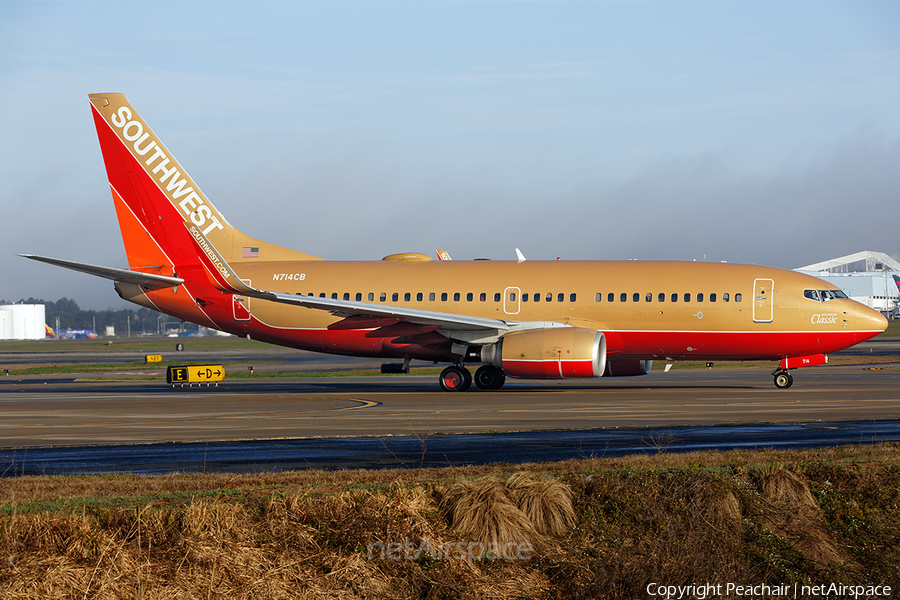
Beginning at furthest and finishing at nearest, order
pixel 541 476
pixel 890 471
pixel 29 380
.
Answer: pixel 29 380, pixel 890 471, pixel 541 476

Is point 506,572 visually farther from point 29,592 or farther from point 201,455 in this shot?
point 201,455

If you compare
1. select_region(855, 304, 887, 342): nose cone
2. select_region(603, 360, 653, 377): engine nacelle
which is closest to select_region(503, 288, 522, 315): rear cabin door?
select_region(603, 360, 653, 377): engine nacelle

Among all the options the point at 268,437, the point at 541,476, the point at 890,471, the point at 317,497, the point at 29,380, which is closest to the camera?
the point at 317,497

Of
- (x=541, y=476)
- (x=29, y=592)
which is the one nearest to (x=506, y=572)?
(x=541, y=476)

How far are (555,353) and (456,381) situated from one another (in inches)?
175

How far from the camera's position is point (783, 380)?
108ft

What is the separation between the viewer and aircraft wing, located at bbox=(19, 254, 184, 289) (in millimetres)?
31312

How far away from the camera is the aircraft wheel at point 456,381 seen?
33.6m

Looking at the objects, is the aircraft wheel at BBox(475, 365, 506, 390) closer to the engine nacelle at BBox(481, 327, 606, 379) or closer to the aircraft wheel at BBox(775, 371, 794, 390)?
the engine nacelle at BBox(481, 327, 606, 379)

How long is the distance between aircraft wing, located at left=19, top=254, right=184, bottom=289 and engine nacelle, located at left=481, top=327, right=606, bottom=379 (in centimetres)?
1433

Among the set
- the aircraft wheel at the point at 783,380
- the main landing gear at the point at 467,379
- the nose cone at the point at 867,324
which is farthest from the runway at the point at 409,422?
the nose cone at the point at 867,324

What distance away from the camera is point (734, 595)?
31.0ft

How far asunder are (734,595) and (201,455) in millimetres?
10123

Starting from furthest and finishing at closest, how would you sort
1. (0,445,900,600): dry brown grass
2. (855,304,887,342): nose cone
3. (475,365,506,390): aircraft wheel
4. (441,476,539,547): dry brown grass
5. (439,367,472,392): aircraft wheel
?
1. (475,365,506,390): aircraft wheel
2. (439,367,472,392): aircraft wheel
3. (855,304,887,342): nose cone
4. (441,476,539,547): dry brown grass
5. (0,445,900,600): dry brown grass
